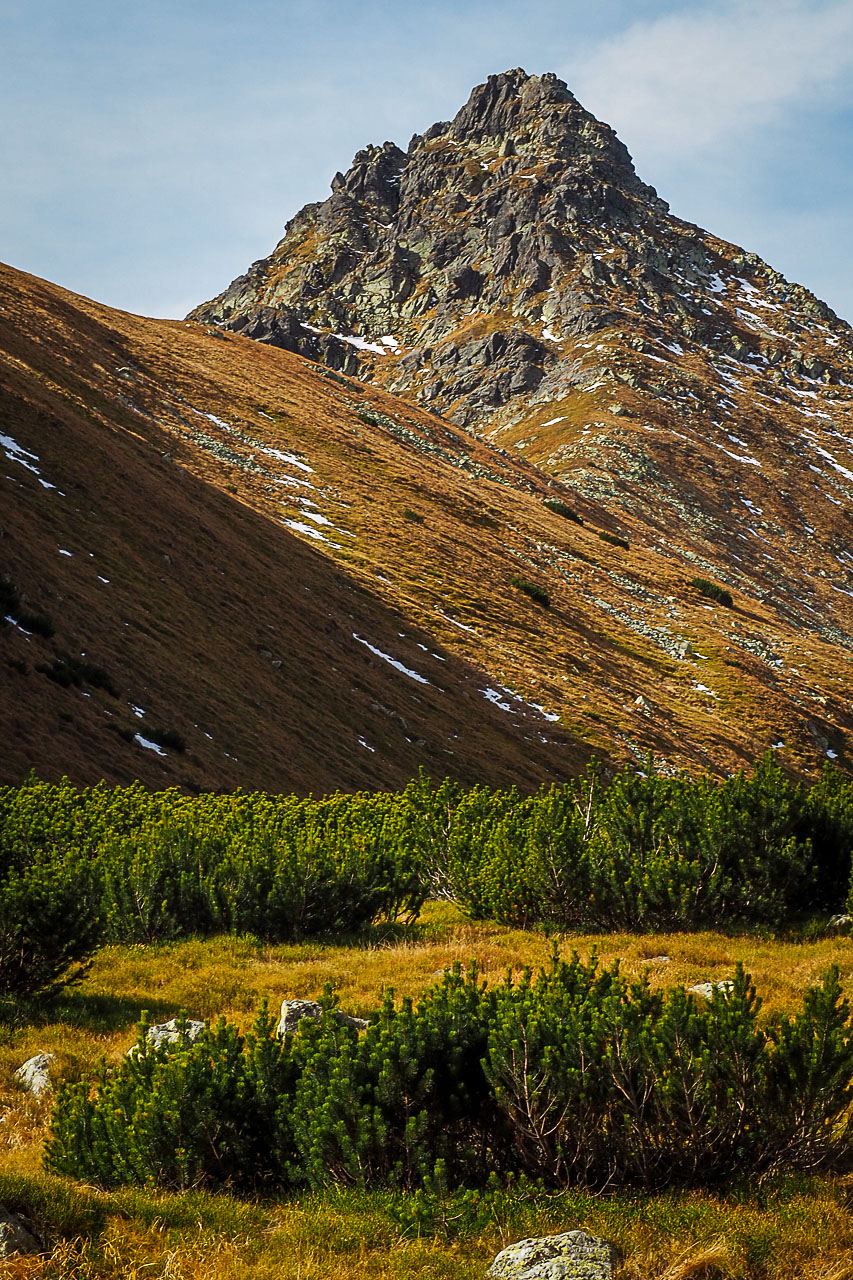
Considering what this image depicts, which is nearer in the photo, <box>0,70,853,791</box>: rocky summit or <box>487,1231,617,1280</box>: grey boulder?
<box>487,1231,617,1280</box>: grey boulder

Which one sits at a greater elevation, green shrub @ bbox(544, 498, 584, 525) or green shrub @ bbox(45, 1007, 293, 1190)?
green shrub @ bbox(544, 498, 584, 525)

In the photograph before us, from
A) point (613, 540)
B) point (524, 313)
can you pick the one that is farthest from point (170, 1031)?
point (524, 313)

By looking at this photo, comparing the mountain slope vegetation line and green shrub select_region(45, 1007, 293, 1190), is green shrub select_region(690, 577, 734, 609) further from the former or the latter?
green shrub select_region(45, 1007, 293, 1190)

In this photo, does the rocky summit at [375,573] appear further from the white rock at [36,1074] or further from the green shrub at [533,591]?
the white rock at [36,1074]

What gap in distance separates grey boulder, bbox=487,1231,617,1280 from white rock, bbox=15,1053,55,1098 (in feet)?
13.5

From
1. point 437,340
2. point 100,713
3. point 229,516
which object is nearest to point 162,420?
point 229,516

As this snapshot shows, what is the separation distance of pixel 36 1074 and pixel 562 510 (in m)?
78.2

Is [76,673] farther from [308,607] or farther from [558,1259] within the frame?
[558,1259]

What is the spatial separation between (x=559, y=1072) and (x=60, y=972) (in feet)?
19.4

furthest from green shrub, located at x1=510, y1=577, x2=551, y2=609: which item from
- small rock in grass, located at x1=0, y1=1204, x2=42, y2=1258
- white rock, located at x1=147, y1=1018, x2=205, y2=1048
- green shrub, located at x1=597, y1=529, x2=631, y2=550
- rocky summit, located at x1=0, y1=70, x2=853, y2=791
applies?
small rock in grass, located at x1=0, y1=1204, x2=42, y2=1258

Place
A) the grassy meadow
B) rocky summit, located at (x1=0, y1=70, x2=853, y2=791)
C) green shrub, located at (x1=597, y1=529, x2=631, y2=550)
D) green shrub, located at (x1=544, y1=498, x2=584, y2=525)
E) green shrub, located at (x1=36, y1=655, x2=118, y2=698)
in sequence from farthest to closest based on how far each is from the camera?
1. green shrub, located at (x1=544, y1=498, x2=584, y2=525)
2. green shrub, located at (x1=597, y1=529, x2=631, y2=550)
3. rocky summit, located at (x1=0, y1=70, x2=853, y2=791)
4. green shrub, located at (x1=36, y1=655, x2=118, y2=698)
5. the grassy meadow

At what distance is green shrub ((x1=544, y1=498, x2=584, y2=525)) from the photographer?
268ft

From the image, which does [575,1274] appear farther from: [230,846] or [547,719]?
[547,719]

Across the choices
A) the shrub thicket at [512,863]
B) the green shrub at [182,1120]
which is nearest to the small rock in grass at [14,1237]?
the green shrub at [182,1120]
